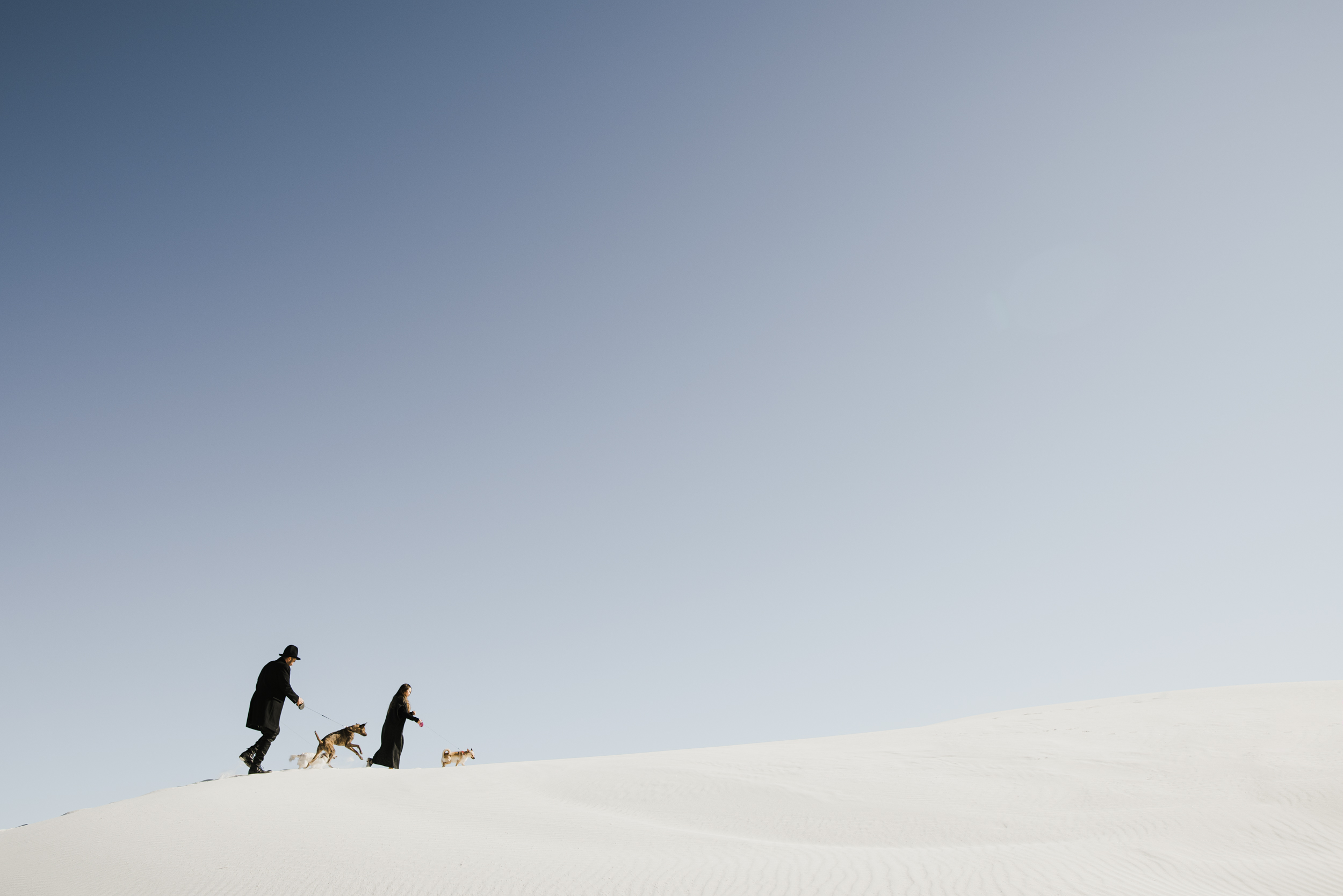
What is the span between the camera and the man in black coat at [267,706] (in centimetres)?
974

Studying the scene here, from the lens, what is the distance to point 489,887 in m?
5.34

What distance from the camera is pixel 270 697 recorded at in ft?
32.1

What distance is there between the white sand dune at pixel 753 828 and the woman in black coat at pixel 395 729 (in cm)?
140

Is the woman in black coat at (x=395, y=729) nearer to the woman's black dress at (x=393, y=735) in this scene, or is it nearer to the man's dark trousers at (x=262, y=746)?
the woman's black dress at (x=393, y=735)

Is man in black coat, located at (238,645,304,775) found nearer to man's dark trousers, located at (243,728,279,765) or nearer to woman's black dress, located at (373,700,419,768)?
man's dark trousers, located at (243,728,279,765)

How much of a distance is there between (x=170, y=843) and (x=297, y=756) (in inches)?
190

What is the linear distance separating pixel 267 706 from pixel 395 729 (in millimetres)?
2063

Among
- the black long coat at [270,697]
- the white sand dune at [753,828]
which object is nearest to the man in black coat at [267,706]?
the black long coat at [270,697]

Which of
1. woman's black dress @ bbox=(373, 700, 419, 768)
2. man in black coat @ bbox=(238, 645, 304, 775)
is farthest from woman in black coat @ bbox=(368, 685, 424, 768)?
man in black coat @ bbox=(238, 645, 304, 775)

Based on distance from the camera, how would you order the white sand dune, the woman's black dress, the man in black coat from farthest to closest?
1. the woman's black dress
2. the man in black coat
3. the white sand dune

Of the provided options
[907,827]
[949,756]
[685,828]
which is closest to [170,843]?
[685,828]

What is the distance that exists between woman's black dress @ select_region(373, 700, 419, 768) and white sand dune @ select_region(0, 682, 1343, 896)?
54.8 inches

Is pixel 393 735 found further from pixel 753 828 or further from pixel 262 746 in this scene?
pixel 753 828

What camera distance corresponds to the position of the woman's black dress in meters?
11.2
